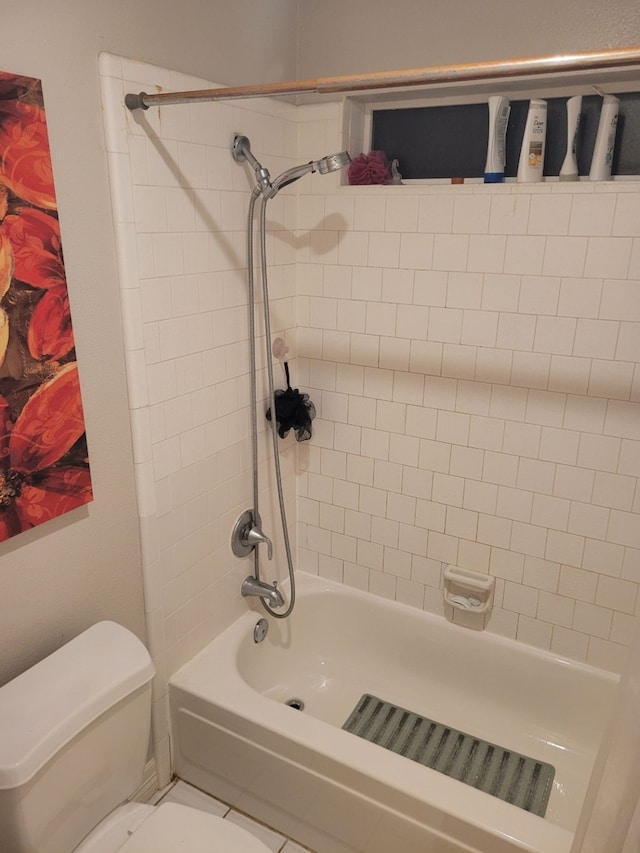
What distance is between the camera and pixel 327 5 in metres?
1.97

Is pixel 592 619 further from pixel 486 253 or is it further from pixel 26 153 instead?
pixel 26 153

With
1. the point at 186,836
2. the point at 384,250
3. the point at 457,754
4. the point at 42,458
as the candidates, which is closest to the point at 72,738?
the point at 186,836

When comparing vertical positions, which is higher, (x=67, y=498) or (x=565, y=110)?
(x=565, y=110)

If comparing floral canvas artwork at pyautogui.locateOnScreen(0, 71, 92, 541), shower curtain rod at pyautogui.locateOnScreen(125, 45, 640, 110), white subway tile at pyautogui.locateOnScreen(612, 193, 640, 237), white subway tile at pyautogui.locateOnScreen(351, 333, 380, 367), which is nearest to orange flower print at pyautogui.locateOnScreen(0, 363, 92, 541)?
floral canvas artwork at pyautogui.locateOnScreen(0, 71, 92, 541)

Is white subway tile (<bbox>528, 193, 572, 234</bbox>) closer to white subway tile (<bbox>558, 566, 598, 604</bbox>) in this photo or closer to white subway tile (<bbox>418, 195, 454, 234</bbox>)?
white subway tile (<bbox>418, 195, 454, 234</bbox>)

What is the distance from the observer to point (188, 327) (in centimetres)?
178

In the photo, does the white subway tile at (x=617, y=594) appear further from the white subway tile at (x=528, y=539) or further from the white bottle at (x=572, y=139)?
the white bottle at (x=572, y=139)

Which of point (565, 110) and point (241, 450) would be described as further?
point (241, 450)

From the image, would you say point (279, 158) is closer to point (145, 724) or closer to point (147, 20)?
point (147, 20)

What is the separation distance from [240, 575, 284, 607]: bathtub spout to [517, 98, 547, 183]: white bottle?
1.52 metres

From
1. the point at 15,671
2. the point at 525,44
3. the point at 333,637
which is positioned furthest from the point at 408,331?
the point at 15,671

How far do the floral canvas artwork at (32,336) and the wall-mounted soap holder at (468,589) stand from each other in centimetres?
129

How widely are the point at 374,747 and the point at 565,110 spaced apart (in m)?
1.88

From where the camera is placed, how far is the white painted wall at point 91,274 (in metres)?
1.34
